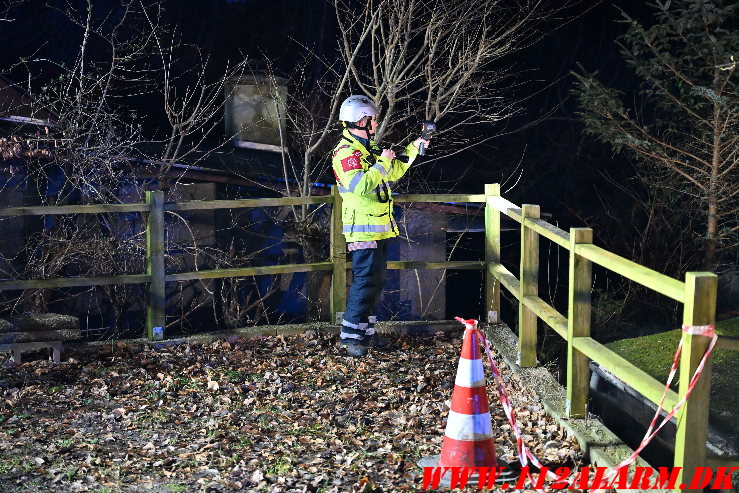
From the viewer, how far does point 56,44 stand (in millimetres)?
27312

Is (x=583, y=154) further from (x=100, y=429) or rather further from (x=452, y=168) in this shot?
(x=100, y=429)

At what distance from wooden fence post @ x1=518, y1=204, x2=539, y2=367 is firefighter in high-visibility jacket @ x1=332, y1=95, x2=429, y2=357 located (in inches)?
52.3

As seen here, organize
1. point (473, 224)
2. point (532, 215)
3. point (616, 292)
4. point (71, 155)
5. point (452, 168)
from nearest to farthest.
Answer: point (532, 215) → point (71, 155) → point (473, 224) → point (616, 292) → point (452, 168)

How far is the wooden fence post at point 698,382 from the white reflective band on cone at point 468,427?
1275 mm

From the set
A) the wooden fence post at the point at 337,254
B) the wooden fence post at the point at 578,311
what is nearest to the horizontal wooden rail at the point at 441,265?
the wooden fence post at the point at 337,254

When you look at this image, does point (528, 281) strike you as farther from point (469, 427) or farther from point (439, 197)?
point (469, 427)

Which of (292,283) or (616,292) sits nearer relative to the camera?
(292,283)

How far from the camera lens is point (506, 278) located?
8844 millimetres

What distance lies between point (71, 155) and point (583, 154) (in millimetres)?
13759

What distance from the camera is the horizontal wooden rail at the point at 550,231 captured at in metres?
6.78

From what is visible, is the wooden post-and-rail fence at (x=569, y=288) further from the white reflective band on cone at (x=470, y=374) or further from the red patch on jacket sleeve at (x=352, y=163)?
the red patch on jacket sleeve at (x=352, y=163)

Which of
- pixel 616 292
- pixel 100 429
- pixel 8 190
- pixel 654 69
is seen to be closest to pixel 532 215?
pixel 100 429


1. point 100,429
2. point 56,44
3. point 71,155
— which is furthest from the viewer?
point 56,44

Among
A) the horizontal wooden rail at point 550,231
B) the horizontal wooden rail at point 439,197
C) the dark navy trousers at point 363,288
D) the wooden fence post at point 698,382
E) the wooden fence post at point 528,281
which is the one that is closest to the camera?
the wooden fence post at point 698,382
